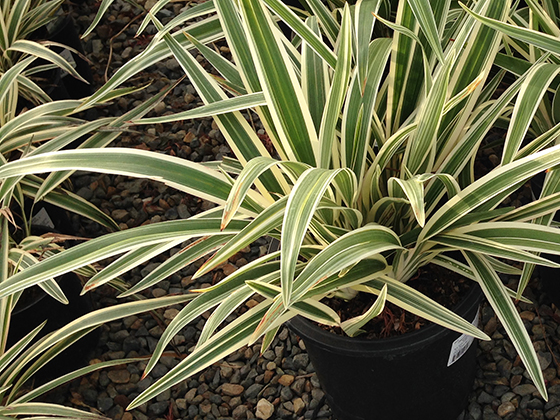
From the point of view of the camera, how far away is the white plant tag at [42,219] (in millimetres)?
1769

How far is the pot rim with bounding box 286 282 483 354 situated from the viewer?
1.14 metres

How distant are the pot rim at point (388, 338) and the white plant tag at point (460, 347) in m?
0.07

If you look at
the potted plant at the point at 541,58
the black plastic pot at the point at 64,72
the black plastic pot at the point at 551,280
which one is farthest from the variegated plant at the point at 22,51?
the black plastic pot at the point at 551,280

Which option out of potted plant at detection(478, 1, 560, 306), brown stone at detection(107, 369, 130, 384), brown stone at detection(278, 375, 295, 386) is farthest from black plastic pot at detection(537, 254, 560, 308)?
brown stone at detection(107, 369, 130, 384)

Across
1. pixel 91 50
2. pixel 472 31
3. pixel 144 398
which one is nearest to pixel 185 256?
pixel 144 398

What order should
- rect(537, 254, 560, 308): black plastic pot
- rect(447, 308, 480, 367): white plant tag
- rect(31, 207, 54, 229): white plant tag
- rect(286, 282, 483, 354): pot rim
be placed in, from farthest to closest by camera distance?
rect(31, 207, 54, 229): white plant tag → rect(537, 254, 560, 308): black plastic pot → rect(447, 308, 480, 367): white plant tag → rect(286, 282, 483, 354): pot rim

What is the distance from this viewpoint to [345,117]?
102 cm

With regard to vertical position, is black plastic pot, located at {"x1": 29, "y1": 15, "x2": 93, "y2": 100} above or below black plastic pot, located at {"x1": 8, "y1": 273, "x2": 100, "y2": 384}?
above

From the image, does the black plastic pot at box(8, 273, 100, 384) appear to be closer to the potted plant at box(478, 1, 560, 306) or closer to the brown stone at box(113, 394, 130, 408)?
the brown stone at box(113, 394, 130, 408)

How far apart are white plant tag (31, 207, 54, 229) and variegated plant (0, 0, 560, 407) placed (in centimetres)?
70

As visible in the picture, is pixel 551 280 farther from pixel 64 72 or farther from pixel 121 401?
pixel 64 72

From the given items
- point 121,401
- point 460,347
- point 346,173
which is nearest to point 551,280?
point 460,347

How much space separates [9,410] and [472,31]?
43.4 inches

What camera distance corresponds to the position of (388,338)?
1.15 metres
